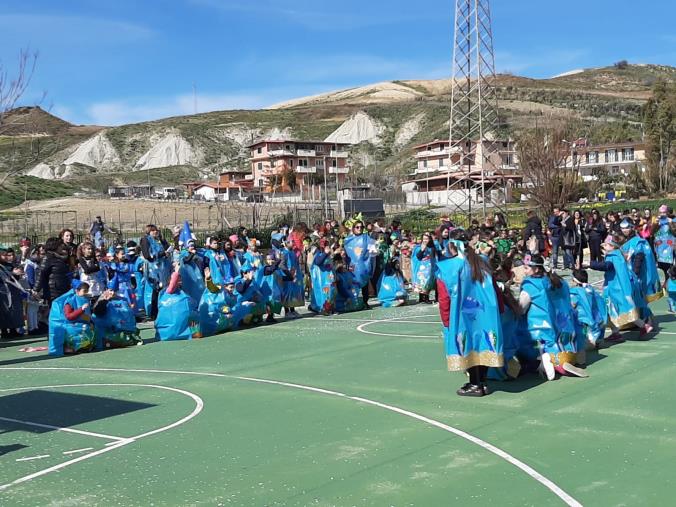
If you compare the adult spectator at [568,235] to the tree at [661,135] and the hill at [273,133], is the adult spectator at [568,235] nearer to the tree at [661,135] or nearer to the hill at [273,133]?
the tree at [661,135]

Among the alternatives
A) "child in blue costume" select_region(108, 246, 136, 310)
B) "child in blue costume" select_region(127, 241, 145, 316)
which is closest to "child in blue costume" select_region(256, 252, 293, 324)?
Answer: "child in blue costume" select_region(108, 246, 136, 310)

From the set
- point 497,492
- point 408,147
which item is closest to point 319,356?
point 497,492

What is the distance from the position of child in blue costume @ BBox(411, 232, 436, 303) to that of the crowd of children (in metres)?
0.03

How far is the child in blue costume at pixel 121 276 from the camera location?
1664cm

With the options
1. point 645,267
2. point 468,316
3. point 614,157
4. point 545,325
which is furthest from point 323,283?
point 614,157

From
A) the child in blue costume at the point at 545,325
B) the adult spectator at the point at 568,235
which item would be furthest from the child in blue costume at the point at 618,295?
the adult spectator at the point at 568,235

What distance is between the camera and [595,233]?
74.2 feet

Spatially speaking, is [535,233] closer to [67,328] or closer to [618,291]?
[618,291]

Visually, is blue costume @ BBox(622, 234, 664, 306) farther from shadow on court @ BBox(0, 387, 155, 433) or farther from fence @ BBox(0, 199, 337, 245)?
fence @ BBox(0, 199, 337, 245)

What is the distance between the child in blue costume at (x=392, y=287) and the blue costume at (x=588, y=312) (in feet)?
24.3

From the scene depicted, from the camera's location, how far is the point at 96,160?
509 feet

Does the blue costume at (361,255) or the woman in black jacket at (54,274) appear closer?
the woman in black jacket at (54,274)

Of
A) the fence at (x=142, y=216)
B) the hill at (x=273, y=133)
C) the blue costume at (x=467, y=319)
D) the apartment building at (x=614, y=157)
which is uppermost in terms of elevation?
the hill at (x=273, y=133)

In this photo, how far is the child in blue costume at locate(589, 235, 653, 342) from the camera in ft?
38.9
